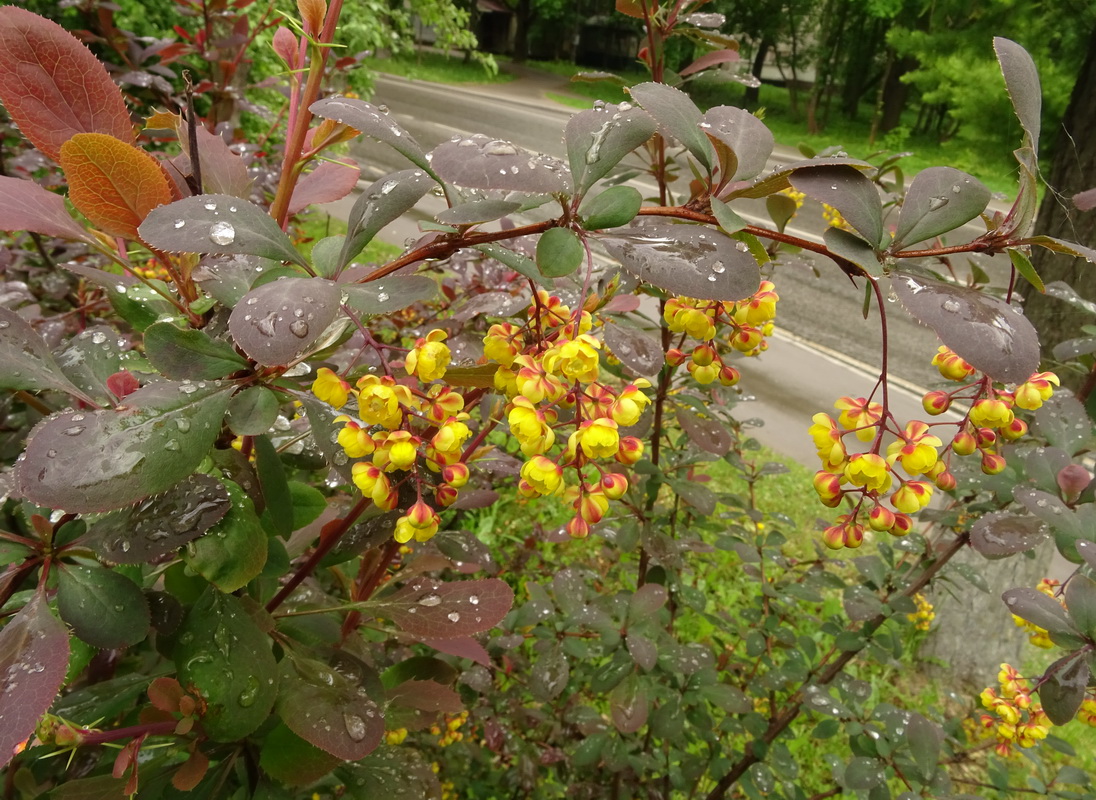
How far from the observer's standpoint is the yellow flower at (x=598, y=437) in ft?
2.06

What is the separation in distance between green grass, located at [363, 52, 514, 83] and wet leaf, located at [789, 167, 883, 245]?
54.7 feet

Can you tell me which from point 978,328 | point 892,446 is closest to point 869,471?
point 892,446

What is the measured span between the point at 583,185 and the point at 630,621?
43.7 inches

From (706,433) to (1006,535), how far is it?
0.57 m

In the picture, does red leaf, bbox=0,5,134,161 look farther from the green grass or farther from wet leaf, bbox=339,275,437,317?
the green grass

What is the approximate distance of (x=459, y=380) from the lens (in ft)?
2.22

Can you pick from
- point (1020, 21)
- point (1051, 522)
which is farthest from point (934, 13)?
point (1051, 522)

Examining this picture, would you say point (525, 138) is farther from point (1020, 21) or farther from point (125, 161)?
point (125, 161)

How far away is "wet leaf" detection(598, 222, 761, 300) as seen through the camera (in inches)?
21.6

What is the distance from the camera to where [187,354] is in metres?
0.63

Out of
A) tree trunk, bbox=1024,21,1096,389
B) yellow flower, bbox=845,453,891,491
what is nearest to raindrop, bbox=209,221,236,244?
Answer: yellow flower, bbox=845,453,891,491

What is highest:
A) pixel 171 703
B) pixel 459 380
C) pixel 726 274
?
pixel 726 274

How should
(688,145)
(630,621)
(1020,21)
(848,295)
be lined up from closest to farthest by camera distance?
(688,145) < (630,621) < (848,295) < (1020,21)

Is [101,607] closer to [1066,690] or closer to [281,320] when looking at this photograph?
[281,320]
